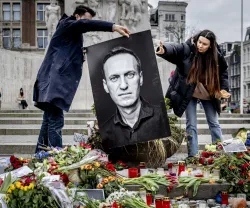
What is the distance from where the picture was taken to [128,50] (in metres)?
5.32

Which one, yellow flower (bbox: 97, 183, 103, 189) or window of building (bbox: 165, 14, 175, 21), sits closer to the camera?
yellow flower (bbox: 97, 183, 103, 189)

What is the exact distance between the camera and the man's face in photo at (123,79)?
17.5 ft

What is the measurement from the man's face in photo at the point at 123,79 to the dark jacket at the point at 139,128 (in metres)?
0.14

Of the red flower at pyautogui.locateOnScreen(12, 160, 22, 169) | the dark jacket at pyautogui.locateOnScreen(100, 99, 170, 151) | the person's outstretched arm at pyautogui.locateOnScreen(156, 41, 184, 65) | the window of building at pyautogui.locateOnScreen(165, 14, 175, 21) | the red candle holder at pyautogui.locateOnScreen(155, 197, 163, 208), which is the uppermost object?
the window of building at pyautogui.locateOnScreen(165, 14, 175, 21)

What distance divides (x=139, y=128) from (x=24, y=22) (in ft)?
178

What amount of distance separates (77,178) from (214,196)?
1385 millimetres

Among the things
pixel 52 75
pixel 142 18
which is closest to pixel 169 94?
pixel 52 75

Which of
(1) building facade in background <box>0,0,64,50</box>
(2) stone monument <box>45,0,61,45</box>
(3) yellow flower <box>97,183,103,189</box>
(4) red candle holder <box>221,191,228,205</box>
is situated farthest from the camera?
(1) building facade in background <box>0,0,64,50</box>

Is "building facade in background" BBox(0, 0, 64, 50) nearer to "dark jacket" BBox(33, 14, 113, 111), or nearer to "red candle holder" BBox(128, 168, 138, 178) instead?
"dark jacket" BBox(33, 14, 113, 111)

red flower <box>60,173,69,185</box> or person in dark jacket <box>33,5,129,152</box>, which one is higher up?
person in dark jacket <box>33,5,129,152</box>

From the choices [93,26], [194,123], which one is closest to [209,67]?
[194,123]

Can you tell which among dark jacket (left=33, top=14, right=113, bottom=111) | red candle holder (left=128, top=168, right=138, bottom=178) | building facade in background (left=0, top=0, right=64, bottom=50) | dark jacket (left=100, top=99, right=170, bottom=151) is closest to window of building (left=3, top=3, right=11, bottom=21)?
building facade in background (left=0, top=0, right=64, bottom=50)

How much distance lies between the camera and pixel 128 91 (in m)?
5.36

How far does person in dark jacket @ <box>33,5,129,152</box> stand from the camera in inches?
218
